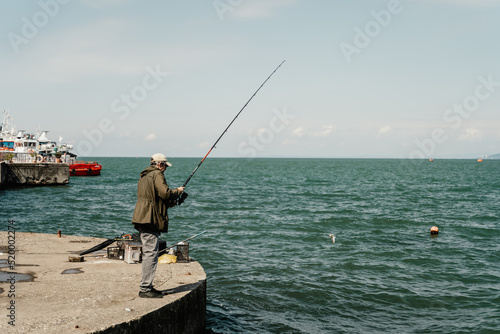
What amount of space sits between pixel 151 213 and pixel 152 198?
0.21 metres

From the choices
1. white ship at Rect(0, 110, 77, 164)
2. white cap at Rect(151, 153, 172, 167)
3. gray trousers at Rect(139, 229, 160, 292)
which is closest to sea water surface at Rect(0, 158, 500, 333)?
gray trousers at Rect(139, 229, 160, 292)

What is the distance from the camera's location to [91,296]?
631 cm

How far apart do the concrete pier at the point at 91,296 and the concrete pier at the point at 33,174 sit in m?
39.1

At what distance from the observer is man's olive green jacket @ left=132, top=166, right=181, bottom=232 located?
19.8ft

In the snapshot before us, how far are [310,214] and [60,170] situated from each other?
110 feet

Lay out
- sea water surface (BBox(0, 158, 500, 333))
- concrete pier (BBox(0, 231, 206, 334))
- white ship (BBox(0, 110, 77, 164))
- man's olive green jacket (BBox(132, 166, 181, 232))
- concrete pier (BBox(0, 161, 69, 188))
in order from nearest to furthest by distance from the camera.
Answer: concrete pier (BBox(0, 231, 206, 334)) → man's olive green jacket (BBox(132, 166, 181, 232)) → sea water surface (BBox(0, 158, 500, 333)) → concrete pier (BBox(0, 161, 69, 188)) → white ship (BBox(0, 110, 77, 164))

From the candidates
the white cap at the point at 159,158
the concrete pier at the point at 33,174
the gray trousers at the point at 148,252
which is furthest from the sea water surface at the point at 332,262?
the concrete pier at the point at 33,174

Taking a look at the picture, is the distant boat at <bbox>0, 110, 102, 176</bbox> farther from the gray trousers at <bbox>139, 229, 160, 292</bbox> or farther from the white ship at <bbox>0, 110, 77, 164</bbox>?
the gray trousers at <bbox>139, 229, 160, 292</bbox>

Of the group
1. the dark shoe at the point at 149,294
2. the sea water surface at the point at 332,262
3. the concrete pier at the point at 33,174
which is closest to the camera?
the dark shoe at the point at 149,294

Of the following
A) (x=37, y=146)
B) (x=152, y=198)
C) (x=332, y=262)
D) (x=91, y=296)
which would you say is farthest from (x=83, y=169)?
(x=152, y=198)

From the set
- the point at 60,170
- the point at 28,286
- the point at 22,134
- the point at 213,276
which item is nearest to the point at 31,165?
the point at 60,170

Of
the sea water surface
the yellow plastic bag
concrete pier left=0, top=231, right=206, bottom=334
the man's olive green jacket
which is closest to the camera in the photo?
concrete pier left=0, top=231, right=206, bottom=334

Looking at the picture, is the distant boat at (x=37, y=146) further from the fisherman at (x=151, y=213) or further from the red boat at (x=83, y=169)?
the fisherman at (x=151, y=213)

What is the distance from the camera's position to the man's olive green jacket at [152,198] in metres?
6.03
